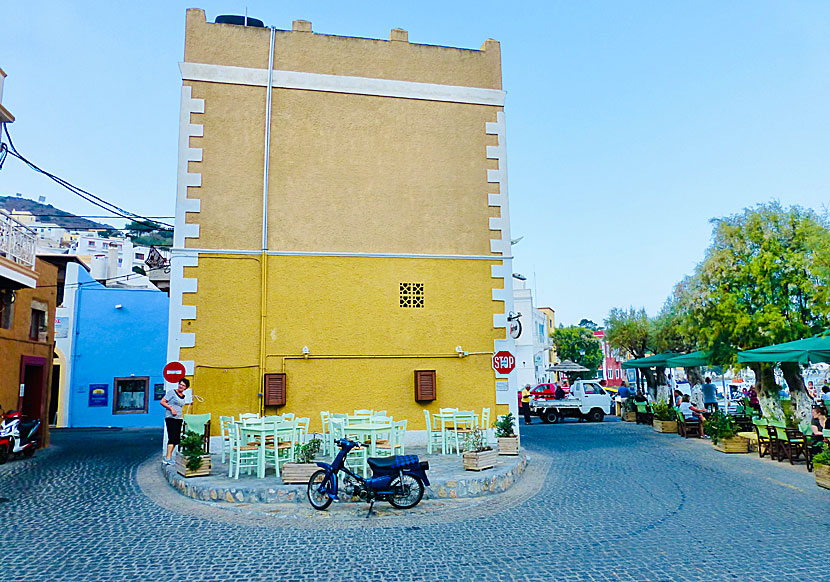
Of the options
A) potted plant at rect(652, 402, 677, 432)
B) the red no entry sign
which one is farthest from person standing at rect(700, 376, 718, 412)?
the red no entry sign

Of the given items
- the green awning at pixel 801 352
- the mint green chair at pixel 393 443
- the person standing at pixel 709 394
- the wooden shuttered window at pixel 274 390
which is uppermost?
the green awning at pixel 801 352

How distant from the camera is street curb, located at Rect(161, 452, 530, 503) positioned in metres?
8.06

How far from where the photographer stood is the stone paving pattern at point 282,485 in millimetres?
8078

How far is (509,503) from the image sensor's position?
325 inches

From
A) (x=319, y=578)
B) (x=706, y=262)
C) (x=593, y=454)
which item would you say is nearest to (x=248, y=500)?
(x=319, y=578)

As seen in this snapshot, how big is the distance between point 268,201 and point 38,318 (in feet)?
26.6

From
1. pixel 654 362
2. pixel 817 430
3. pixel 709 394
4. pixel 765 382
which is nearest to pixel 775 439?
pixel 817 430

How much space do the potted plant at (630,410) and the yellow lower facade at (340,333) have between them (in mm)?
11947

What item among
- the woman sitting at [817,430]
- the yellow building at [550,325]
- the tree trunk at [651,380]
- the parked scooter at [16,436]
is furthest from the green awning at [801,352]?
the yellow building at [550,325]

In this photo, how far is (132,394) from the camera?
25.1 meters

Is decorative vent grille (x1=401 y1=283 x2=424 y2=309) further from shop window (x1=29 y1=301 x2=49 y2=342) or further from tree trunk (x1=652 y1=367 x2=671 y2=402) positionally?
tree trunk (x1=652 y1=367 x2=671 y2=402)

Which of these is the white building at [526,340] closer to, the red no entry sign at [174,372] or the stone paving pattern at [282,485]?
the stone paving pattern at [282,485]

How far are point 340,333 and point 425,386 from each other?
6.92ft

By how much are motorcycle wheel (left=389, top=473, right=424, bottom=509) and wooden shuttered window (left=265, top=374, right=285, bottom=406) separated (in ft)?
15.7
